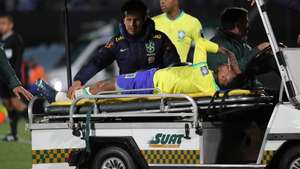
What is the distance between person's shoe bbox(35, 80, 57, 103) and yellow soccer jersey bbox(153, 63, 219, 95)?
1192mm

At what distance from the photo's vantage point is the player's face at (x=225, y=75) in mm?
10734

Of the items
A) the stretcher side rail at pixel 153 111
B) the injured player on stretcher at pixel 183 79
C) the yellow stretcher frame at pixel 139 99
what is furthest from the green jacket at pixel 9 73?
the stretcher side rail at pixel 153 111

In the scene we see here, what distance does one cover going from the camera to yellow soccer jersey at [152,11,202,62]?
1396cm

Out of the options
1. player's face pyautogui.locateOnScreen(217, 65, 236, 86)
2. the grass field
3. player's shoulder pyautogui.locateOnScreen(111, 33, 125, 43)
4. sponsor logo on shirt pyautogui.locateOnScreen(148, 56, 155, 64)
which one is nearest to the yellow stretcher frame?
player's face pyautogui.locateOnScreen(217, 65, 236, 86)

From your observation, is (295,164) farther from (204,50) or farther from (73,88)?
(73,88)

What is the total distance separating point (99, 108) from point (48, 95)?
0.72 metres

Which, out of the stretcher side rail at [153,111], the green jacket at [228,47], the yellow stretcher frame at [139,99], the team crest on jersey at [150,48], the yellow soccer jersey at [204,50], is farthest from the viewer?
the team crest on jersey at [150,48]

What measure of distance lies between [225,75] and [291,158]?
50.4 inches

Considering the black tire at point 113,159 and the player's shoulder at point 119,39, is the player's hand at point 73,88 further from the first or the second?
the black tire at point 113,159

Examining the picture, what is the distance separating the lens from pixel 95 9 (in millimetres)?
28641

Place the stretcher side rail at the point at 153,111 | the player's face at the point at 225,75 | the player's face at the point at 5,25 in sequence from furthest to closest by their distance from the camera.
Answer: the player's face at the point at 5,25 → the player's face at the point at 225,75 → the stretcher side rail at the point at 153,111

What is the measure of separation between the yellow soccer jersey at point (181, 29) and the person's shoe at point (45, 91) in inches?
113

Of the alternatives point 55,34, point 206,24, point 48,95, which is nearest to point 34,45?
point 55,34

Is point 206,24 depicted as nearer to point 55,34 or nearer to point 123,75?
point 55,34
